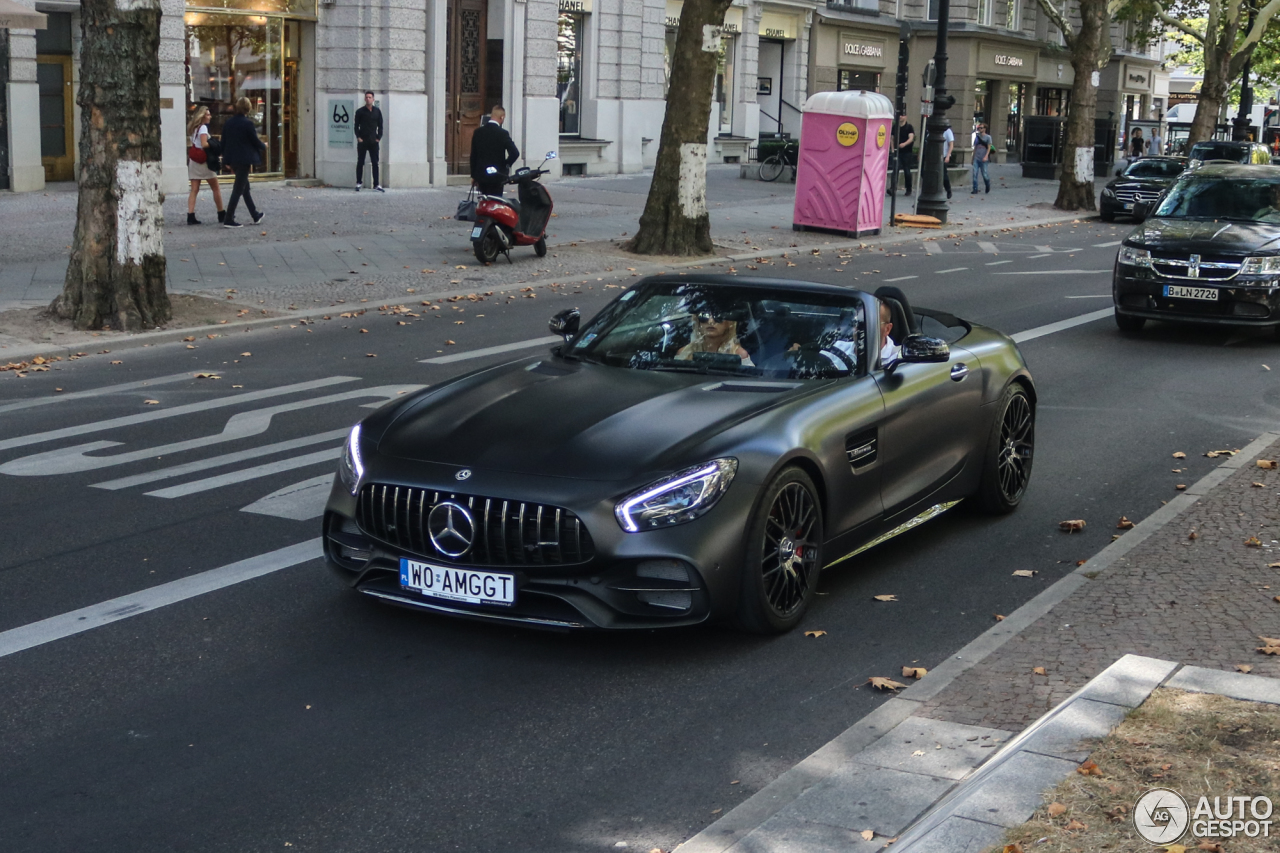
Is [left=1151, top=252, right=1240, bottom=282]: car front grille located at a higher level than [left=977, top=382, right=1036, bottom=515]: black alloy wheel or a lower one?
higher

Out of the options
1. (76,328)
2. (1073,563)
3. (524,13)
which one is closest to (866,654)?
(1073,563)

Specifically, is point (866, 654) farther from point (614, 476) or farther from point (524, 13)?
point (524, 13)

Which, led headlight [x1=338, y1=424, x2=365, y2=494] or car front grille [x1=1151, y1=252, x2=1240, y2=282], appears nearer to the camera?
led headlight [x1=338, y1=424, x2=365, y2=494]

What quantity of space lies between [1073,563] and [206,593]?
159 inches

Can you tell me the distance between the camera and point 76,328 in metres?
13.8

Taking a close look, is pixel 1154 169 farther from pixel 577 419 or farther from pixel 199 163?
pixel 577 419

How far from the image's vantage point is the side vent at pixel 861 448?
6.45 meters

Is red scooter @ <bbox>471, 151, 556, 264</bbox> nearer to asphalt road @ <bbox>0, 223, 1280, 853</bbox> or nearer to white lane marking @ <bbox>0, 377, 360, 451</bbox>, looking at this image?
white lane marking @ <bbox>0, 377, 360, 451</bbox>

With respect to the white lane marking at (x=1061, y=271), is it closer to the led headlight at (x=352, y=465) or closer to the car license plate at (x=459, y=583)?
the led headlight at (x=352, y=465)

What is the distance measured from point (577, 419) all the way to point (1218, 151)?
119 ft

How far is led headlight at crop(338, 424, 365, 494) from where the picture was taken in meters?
6.04

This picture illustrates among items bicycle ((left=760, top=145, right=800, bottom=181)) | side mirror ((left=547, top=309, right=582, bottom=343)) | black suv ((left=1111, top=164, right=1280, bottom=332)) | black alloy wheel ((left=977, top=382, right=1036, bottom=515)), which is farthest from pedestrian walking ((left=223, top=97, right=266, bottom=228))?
bicycle ((left=760, top=145, right=800, bottom=181))

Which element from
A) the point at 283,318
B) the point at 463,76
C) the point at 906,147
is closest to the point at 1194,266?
the point at 283,318

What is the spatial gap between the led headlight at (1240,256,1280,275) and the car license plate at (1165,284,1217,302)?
1.08 ft
